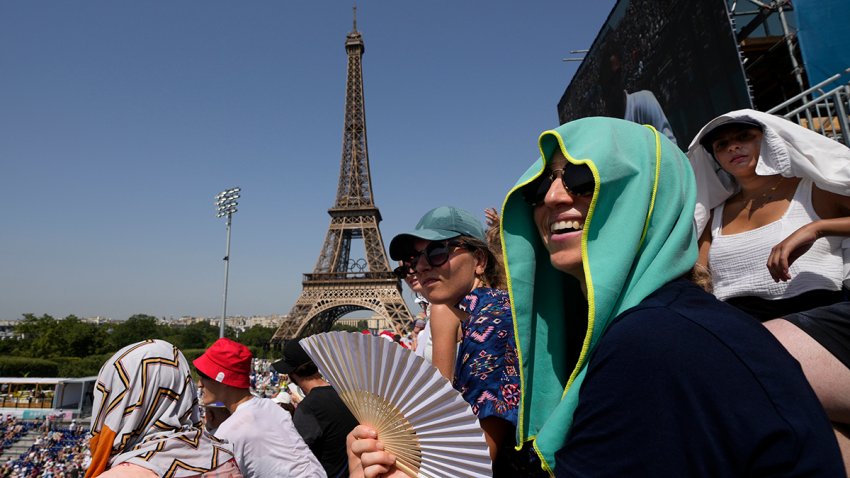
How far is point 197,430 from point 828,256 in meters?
2.68

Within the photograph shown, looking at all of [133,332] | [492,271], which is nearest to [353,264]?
[492,271]

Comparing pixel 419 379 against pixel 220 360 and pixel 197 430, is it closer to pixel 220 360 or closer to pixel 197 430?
pixel 197 430

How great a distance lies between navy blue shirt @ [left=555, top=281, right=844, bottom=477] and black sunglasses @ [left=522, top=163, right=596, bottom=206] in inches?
14.7

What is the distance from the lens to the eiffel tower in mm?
33688

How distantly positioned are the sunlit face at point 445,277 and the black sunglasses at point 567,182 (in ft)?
2.90

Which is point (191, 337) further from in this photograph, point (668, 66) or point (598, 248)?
point (598, 248)

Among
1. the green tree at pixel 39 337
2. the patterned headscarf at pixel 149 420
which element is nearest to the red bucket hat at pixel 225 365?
the patterned headscarf at pixel 149 420

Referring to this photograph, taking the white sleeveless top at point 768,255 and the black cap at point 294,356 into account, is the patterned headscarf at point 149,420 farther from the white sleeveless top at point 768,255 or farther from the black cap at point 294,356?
the white sleeveless top at point 768,255

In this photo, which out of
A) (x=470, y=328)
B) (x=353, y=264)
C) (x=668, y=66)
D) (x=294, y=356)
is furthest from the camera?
(x=353, y=264)

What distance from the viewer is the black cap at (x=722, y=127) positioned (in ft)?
6.73

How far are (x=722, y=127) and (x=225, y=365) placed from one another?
317 cm

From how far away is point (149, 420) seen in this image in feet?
6.35

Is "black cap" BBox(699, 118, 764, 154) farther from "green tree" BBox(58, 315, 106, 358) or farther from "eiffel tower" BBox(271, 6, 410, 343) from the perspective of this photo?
"green tree" BBox(58, 315, 106, 358)

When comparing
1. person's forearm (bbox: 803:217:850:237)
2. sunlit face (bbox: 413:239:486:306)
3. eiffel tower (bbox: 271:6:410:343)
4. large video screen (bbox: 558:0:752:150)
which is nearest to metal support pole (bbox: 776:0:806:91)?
large video screen (bbox: 558:0:752:150)
